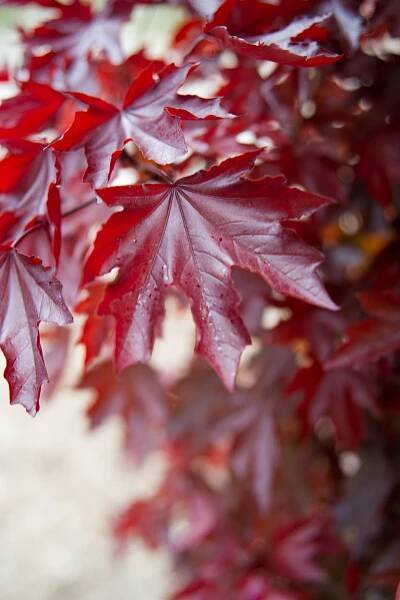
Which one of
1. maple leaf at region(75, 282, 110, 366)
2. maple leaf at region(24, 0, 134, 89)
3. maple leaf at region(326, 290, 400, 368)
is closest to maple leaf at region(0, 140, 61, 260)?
maple leaf at region(75, 282, 110, 366)

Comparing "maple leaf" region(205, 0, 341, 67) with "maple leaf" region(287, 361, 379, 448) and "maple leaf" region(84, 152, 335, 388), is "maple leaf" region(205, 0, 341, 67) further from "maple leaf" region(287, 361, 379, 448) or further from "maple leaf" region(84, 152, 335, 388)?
"maple leaf" region(287, 361, 379, 448)

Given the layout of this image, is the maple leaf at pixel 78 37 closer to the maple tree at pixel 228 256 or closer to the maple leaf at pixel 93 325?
the maple tree at pixel 228 256

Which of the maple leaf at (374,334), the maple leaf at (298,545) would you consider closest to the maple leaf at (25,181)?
the maple leaf at (374,334)

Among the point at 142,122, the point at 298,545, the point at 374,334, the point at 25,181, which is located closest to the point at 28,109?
the point at 25,181

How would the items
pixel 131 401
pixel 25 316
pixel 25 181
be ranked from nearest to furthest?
pixel 25 316
pixel 25 181
pixel 131 401

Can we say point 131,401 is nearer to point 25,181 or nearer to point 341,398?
point 341,398

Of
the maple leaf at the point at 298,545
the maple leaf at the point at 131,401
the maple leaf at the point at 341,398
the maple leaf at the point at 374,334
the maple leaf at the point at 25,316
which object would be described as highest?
the maple leaf at the point at 25,316

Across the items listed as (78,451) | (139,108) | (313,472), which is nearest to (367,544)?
(313,472)

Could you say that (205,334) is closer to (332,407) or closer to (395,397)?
(332,407)
